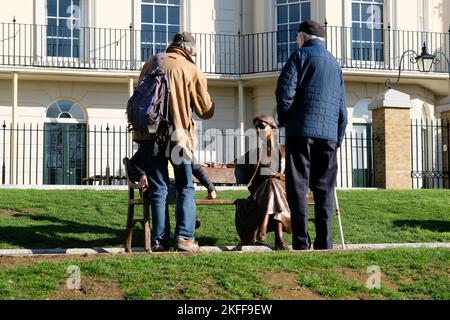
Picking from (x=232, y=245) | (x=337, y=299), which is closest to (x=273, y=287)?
(x=337, y=299)

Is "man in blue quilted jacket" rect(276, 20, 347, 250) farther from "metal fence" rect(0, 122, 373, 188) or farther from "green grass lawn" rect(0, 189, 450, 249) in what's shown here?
"metal fence" rect(0, 122, 373, 188)

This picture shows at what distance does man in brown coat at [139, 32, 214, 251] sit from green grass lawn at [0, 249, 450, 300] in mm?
669

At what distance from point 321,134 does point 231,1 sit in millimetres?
16498

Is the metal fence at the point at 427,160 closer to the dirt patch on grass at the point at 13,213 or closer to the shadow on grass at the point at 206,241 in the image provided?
the dirt patch on grass at the point at 13,213

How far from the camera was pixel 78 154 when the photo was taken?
22.6 metres

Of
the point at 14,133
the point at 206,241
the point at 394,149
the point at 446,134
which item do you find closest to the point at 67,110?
the point at 14,133

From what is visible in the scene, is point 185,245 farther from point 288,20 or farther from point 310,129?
point 288,20

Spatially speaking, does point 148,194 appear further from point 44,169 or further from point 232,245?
point 44,169

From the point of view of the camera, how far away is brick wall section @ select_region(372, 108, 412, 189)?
57.4ft

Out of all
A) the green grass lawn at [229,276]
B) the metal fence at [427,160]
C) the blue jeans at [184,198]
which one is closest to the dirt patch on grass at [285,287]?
the green grass lawn at [229,276]

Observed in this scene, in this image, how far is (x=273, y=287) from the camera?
634 centimetres

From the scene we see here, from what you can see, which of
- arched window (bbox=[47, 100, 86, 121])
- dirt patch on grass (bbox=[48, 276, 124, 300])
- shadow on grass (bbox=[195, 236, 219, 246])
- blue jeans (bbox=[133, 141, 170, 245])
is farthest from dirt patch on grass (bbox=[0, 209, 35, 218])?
arched window (bbox=[47, 100, 86, 121])

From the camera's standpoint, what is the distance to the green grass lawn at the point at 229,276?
6109 millimetres

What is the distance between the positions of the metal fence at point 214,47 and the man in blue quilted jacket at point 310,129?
14832mm
